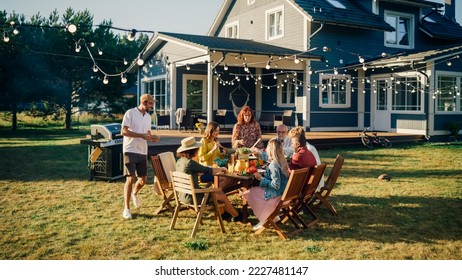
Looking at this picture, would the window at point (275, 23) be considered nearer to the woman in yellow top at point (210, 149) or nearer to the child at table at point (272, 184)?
the woman in yellow top at point (210, 149)

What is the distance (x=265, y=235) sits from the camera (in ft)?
15.0

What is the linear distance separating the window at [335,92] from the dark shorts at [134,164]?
1005 cm

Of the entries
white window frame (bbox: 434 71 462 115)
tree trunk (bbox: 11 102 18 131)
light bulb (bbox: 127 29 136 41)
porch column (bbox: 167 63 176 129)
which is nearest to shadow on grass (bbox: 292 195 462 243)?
light bulb (bbox: 127 29 136 41)

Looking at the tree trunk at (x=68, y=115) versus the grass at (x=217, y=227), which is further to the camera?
the tree trunk at (x=68, y=115)

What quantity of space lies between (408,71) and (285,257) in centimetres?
1162

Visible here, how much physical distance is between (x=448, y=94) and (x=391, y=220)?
409 inches

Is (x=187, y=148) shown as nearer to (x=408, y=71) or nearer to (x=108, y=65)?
(x=408, y=71)

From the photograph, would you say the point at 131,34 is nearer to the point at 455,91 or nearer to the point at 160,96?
the point at 160,96

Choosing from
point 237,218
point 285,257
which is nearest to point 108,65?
point 237,218

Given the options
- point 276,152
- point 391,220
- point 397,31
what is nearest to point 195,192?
point 276,152

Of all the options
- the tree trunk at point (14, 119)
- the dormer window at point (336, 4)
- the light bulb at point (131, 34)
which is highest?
the dormer window at point (336, 4)

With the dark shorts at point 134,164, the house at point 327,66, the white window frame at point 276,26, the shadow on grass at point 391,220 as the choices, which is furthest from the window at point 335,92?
the dark shorts at point 134,164

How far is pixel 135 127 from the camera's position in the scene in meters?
5.21

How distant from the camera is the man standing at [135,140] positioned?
204 inches
